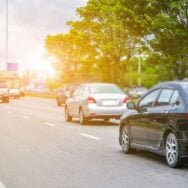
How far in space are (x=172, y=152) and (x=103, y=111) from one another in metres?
11.8

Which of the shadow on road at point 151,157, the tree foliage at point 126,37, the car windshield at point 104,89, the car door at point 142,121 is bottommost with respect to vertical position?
the shadow on road at point 151,157

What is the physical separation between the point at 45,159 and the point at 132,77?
120 meters

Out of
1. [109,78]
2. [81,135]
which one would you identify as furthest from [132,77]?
[81,135]

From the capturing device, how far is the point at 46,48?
91.8m

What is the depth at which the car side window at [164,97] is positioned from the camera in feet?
37.7

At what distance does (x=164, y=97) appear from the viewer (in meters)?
11.7

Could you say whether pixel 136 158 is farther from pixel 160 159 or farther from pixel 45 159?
pixel 45 159

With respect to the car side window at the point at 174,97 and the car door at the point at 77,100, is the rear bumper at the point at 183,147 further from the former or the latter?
the car door at the point at 77,100

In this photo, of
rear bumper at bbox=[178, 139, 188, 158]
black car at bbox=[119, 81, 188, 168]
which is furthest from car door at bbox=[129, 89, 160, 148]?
rear bumper at bbox=[178, 139, 188, 158]

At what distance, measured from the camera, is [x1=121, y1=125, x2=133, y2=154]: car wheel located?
43.2 ft

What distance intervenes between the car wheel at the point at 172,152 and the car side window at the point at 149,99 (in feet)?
3.69

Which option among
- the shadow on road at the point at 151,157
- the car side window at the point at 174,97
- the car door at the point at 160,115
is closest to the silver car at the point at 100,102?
the shadow on road at the point at 151,157

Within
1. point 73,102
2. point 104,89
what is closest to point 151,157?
point 104,89

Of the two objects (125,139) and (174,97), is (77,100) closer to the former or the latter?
(125,139)
